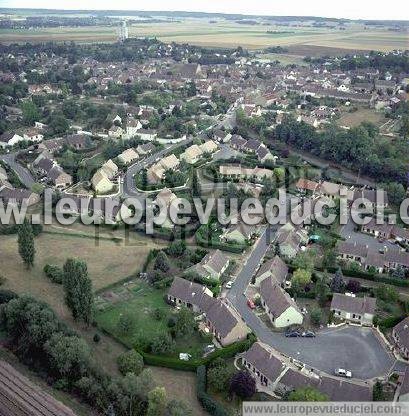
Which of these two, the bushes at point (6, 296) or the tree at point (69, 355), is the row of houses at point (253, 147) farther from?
the tree at point (69, 355)

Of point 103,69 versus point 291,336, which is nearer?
point 291,336

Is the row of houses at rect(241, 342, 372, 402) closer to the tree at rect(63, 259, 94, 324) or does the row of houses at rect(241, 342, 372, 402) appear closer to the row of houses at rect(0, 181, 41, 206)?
the tree at rect(63, 259, 94, 324)

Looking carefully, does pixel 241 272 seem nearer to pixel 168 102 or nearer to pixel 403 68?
pixel 168 102

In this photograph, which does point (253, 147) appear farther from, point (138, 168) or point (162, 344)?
point (162, 344)

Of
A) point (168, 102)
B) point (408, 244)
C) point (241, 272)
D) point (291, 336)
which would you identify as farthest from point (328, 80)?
point (291, 336)

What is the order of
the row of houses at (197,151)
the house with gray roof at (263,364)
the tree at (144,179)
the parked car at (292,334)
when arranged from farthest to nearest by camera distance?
1. the row of houses at (197,151)
2. the tree at (144,179)
3. the parked car at (292,334)
4. the house with gray roof at (263,364)

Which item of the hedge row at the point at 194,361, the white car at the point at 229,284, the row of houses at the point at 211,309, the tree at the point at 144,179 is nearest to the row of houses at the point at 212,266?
the white car at the point at 229,284

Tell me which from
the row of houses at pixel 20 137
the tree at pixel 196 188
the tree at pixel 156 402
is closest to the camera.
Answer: the tree at pixel 156 402
